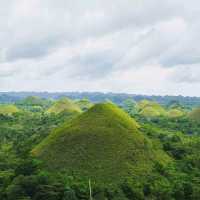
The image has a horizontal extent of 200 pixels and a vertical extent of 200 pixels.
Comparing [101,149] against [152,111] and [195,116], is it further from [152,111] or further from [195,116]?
[152,111]

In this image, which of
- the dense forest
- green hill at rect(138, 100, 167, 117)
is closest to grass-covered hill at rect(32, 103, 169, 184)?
the dense forest

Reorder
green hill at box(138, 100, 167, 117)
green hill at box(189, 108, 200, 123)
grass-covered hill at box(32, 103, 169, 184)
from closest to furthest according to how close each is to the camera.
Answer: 1. grass-covered hill at box(32, 103, 169, 184)
2. green hill at box(189, 108, 200, 123)
3. green hill at box(138, 100, 167, 117)

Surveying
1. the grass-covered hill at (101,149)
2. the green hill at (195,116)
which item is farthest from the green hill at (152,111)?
the grass-covered hill at (101,149)

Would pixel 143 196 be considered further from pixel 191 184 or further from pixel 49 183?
pixel 49 183

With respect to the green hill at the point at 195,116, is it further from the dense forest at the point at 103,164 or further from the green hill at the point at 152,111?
the dense forest at the point at 103,164

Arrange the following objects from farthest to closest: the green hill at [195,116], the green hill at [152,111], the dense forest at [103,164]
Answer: the green hill at [152,111]
the green hill at [195,116]
the dense forest at [103,164]

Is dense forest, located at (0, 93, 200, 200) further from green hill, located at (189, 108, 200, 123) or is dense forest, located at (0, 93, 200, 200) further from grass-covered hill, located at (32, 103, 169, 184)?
green hill, located at (189, 108, 200, 123)

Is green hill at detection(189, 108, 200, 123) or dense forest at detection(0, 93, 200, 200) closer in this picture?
dense forest at detection(0, 93, 200, 200)

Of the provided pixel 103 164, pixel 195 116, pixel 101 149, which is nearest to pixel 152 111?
pixel 195 116

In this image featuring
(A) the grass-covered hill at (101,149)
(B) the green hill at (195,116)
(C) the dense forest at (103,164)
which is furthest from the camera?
(B) the green hill at (195,116)
